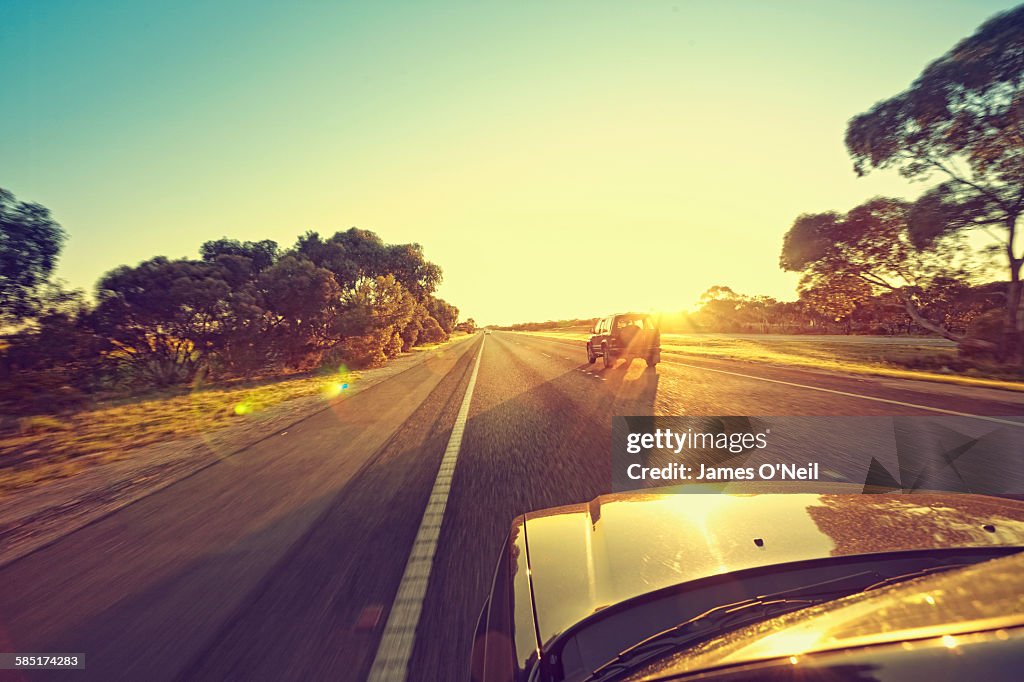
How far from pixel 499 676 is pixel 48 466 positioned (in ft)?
32.1

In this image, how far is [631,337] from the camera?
16.5 m

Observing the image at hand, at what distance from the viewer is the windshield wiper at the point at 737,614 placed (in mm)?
1171

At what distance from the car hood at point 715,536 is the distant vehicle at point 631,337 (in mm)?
14410

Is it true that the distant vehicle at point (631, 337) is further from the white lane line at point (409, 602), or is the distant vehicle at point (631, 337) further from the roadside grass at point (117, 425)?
the white lane line at point (409, 602)

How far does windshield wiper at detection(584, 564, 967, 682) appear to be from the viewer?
1.17 meters

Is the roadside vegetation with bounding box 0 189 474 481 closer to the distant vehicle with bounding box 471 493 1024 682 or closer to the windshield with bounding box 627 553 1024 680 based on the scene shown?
the distant vehicle with bounding box 471 493 1024 682

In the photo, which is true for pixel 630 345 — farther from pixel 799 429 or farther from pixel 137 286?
pixel 137 286

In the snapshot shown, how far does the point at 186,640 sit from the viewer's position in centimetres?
244

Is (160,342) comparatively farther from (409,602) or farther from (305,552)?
(409,602)

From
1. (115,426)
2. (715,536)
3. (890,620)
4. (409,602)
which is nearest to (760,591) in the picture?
(715,536)

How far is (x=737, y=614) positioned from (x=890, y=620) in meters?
0.51

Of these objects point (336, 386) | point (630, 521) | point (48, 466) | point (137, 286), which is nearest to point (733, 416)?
point (630, 521)

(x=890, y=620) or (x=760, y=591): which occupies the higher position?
(x=890, y=620)

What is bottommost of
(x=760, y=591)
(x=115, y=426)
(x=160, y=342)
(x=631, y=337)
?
(x=115, y=426)
